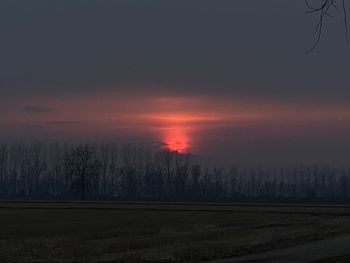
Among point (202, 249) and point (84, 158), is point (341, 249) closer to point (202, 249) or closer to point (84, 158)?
point (202, 249)

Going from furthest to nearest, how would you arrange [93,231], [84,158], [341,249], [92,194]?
1. [92,194]
2. [84,158]
3. [93,231]
4. [341,249]

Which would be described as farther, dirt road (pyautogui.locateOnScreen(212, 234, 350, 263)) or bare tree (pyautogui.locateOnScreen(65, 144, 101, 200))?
bare tree (pyautogui.locateOnScreen(65, 144, 101, 200))

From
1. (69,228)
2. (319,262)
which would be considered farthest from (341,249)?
(69,228)

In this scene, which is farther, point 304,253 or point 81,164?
point 81,164

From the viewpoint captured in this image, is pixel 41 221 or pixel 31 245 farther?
pixel 41 221

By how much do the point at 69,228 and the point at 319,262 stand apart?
34265mm

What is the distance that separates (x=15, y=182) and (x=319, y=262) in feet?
616

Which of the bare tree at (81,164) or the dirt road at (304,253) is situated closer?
the dirt road at (304,253)

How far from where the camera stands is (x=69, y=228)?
49938 millimetres

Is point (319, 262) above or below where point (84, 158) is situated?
below

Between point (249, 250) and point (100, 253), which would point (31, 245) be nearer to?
point (100, 253)

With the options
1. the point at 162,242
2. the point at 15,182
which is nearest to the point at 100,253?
the point at 162,242

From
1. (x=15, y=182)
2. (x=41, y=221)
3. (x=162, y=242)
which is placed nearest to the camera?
(x=162, y=242)

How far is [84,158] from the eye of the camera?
148 metres
